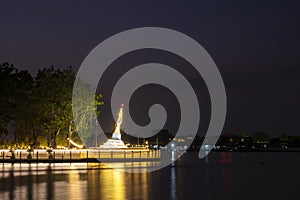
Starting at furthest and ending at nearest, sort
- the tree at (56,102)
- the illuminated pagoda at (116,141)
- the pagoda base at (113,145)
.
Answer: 1. the illuminated pagoda at (116,141)
2. the pagoda base at (113,145)
3. the tree at (56,102)

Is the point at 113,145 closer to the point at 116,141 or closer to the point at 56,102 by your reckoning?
the point at 116,141

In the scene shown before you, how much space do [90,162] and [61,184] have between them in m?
26.7

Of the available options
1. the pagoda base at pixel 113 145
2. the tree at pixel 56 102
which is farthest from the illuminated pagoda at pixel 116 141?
the tree at pixel 56 102

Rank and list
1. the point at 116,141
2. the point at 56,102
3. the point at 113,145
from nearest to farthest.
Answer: the point at 56,102 → the point at 113,145 → the point at 116,141

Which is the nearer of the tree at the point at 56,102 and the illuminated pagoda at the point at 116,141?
the tree at the point at 56,102

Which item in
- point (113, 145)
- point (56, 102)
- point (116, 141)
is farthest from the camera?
point (116, 141)

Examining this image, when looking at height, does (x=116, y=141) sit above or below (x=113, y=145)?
above

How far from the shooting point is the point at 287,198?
83.5ft

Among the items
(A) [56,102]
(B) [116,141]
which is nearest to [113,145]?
(B) [116,141]

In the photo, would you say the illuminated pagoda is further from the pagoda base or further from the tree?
the tree

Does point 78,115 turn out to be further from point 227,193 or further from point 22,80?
point 227,193

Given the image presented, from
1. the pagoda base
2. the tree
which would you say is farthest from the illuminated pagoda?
the tree

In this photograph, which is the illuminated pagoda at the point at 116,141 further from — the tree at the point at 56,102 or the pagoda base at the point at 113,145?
the tree at the point at 56,102

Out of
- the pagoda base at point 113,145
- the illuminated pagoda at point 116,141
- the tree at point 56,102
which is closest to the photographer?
the tree at point 56,102
